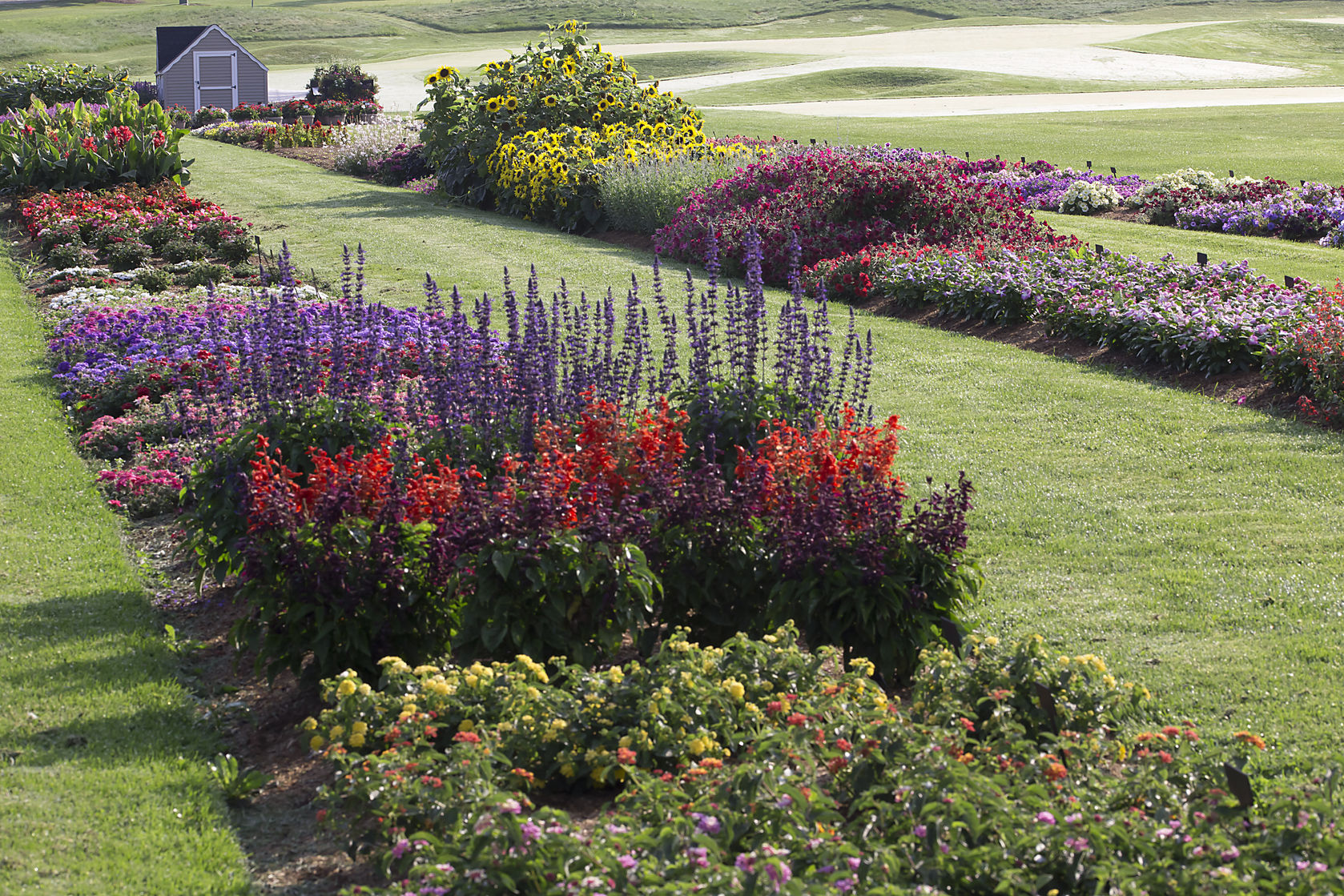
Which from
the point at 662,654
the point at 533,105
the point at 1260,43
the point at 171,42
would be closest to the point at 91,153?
the point at 533,105

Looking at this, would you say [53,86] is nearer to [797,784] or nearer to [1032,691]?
[1032,691]

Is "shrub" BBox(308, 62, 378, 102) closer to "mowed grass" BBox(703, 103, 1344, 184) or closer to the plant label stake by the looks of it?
"mowed grass" BBox(703, 103, 1344, 184)

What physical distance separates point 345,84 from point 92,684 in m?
40.7

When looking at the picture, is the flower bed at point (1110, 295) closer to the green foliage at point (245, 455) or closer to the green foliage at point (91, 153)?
the green foliage at point (245, 455)

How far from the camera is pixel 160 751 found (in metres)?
4.37

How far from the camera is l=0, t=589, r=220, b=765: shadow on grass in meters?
4.40

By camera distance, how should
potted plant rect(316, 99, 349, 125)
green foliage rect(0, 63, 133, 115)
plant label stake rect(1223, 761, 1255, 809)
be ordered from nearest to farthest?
plant label stake rect(1223, 761, 1255, 809), potted plant rect(316, 99, 349, 125), green foliage rect(0, 63, 133, 115)

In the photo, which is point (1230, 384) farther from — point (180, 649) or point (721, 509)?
point (180, 649)

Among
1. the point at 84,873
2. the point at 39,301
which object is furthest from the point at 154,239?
the point at 84,873

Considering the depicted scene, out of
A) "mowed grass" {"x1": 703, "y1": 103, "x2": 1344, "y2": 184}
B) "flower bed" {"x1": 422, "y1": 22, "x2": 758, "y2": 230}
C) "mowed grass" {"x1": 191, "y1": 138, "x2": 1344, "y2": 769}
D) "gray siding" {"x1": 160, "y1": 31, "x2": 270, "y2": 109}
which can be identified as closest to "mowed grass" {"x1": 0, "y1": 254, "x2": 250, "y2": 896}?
"mowed grass" {"x1": 191, "y1": 138, "x2": 1344, "y2": 769}

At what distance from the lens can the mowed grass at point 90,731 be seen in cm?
367

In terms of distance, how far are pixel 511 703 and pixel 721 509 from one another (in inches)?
48.2

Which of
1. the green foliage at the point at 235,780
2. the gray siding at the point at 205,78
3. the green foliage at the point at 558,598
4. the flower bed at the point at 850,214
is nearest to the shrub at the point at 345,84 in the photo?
the gray siding at the point at 205,78

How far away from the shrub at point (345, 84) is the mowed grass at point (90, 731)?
37699 mm
